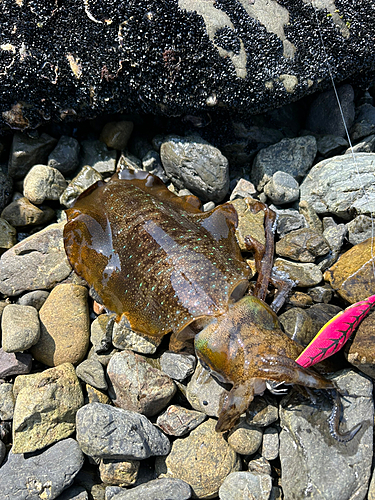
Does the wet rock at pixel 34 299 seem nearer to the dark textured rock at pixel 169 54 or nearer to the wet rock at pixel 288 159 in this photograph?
the dark textured rock at pixel 169 54

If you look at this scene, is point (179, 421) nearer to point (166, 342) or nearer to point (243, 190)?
point (166, 342)

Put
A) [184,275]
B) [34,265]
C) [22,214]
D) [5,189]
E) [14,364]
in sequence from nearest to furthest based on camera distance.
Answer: [184,275]
[14,364]
[34,265]
[22,214]
[5,189]

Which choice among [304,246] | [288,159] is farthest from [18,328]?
[288,159]

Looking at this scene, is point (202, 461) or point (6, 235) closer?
point (202, 461)

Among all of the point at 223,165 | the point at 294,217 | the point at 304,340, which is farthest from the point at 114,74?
the point at 304,340

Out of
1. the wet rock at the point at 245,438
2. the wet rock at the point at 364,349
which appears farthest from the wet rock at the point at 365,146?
the wet rock at the point at 245,438

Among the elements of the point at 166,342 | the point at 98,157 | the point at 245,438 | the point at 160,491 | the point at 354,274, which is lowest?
the point at 245,438
